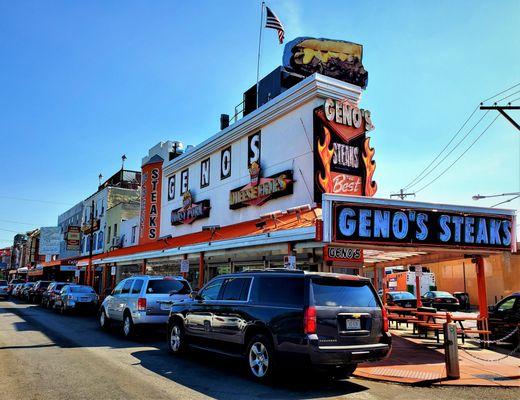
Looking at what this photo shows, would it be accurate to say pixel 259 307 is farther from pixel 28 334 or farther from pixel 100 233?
pixel 100 233

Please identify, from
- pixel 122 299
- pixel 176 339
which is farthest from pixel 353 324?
pixel 122 299

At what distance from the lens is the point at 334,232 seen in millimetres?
11758

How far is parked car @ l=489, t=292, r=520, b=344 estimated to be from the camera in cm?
1412

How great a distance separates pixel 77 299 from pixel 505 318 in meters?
17.8

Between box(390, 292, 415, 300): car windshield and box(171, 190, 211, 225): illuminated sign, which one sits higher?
box(171, 190, 211, 225): illuminated sign

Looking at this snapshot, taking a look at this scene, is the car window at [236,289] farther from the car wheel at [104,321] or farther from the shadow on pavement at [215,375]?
the car wheel at [104,321]

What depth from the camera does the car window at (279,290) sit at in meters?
7.80

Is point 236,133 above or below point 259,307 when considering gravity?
above

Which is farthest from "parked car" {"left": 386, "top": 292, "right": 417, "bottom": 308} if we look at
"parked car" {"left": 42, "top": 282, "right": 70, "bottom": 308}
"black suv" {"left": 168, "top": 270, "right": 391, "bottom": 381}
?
"black suv" {"left": 168, "top": 270, "right": 391, "bottom": 381}

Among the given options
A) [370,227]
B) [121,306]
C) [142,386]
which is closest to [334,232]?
[370,227]

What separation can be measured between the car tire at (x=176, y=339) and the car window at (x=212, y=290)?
40.9 inches

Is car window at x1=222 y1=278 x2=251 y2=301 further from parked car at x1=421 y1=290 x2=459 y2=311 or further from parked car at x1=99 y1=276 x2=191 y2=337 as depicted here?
parked car at x1=421 y1=290 x2=459 y2=311

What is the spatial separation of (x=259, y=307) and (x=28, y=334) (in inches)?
367

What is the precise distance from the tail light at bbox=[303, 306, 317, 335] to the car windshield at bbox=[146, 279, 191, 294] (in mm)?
7110
